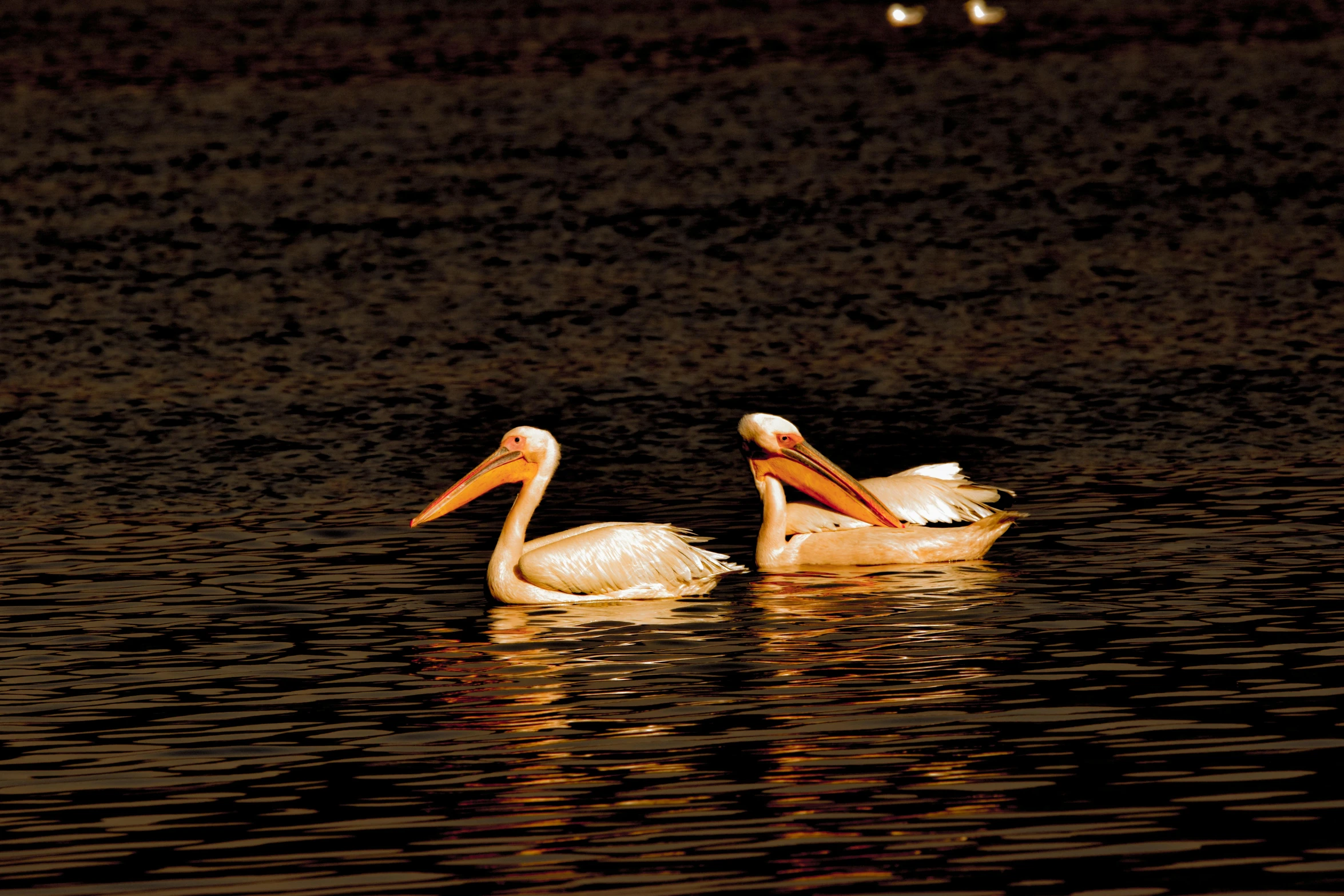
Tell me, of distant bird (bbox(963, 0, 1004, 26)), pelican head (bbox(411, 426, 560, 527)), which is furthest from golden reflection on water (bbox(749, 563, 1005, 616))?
distant bird (bbox(963, 0, 1004, 26))

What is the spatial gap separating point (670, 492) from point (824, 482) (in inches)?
76.9

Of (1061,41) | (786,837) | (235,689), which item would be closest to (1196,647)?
(786,837)

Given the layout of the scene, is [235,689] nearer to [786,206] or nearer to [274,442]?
[274,442]

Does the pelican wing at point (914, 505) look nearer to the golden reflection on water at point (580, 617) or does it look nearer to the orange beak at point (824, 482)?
the orange beak at point (824, 482)

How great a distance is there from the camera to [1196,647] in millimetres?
11062

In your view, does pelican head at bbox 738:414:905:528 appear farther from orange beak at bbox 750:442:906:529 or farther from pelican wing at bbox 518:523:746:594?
pelican wing at bbox 518:523:746:594

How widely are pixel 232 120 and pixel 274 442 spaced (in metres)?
25.3

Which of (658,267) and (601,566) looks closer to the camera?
(601,566)

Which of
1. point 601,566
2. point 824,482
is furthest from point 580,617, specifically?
point 824,482

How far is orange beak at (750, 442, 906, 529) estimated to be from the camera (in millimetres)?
13930

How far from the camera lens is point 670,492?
15.9m

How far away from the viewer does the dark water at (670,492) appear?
857cm

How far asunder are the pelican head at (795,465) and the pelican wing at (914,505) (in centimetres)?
7

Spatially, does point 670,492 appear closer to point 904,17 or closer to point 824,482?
point 824,482
